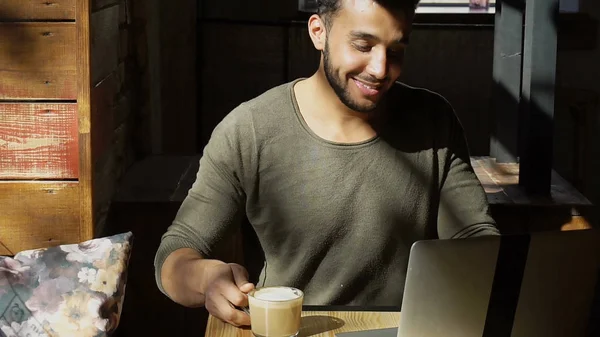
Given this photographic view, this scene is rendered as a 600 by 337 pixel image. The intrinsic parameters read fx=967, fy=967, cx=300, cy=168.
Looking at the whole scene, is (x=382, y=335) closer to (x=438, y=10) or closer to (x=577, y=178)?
(x=577, y=178)

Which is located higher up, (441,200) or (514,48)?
(514,48)

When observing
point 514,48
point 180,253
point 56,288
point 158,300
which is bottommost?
point 158,300

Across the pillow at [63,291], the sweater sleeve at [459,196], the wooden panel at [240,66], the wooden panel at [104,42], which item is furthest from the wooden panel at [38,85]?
the wooden panel at [240,66]

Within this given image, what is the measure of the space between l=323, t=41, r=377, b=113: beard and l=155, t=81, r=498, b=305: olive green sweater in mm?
114

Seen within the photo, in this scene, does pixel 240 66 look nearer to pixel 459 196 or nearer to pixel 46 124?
pixel 46 124

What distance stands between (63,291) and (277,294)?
885 mm

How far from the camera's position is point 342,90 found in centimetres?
225

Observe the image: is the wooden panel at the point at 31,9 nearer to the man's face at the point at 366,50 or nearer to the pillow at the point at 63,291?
the pillow at the point at 63,291

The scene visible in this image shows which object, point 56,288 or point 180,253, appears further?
point 56,288

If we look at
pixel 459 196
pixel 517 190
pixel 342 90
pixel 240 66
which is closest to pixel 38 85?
pixel 342 90

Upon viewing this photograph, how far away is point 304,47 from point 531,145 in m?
2.87

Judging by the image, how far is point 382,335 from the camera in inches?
70.4

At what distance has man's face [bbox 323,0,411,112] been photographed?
2141 mm

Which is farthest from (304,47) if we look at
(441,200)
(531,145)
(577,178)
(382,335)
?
(382,335)
